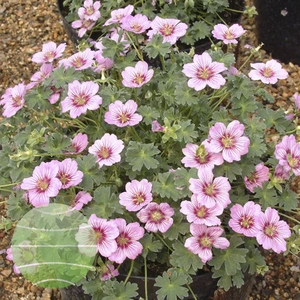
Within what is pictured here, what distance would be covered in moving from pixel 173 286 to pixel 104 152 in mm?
338

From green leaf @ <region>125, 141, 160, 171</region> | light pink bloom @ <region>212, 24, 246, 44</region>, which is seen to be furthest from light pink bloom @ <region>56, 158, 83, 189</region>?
light pink bloom @ <region>212, 24, 246, 44</region>

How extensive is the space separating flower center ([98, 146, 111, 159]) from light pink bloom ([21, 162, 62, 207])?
0.37ft

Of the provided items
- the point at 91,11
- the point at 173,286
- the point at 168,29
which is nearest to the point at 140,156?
the point at 173,286

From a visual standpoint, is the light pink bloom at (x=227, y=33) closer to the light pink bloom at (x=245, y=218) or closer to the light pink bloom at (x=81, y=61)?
the light pink bloom at (x=81, y=61)

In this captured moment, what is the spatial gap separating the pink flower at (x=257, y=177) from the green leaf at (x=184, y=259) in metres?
0.23

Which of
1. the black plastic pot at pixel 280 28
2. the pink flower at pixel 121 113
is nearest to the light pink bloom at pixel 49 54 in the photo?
the pink flower at pixel 121 113

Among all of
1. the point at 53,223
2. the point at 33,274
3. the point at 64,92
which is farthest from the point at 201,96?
the point at 33,274

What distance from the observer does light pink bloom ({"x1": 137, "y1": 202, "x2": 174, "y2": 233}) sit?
1.24m

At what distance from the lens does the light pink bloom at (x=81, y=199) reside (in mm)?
1262

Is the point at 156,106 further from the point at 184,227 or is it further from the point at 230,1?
Answer: the point at 230,1

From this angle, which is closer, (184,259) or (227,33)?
(184,259)

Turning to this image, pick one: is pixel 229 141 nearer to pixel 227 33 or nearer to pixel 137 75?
pixel 137 75

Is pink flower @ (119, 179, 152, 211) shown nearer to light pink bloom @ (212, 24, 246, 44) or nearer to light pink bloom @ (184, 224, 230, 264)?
light pink bloom @ (184, 224, 230, 264)

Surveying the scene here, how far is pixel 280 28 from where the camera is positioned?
2.47 metres
